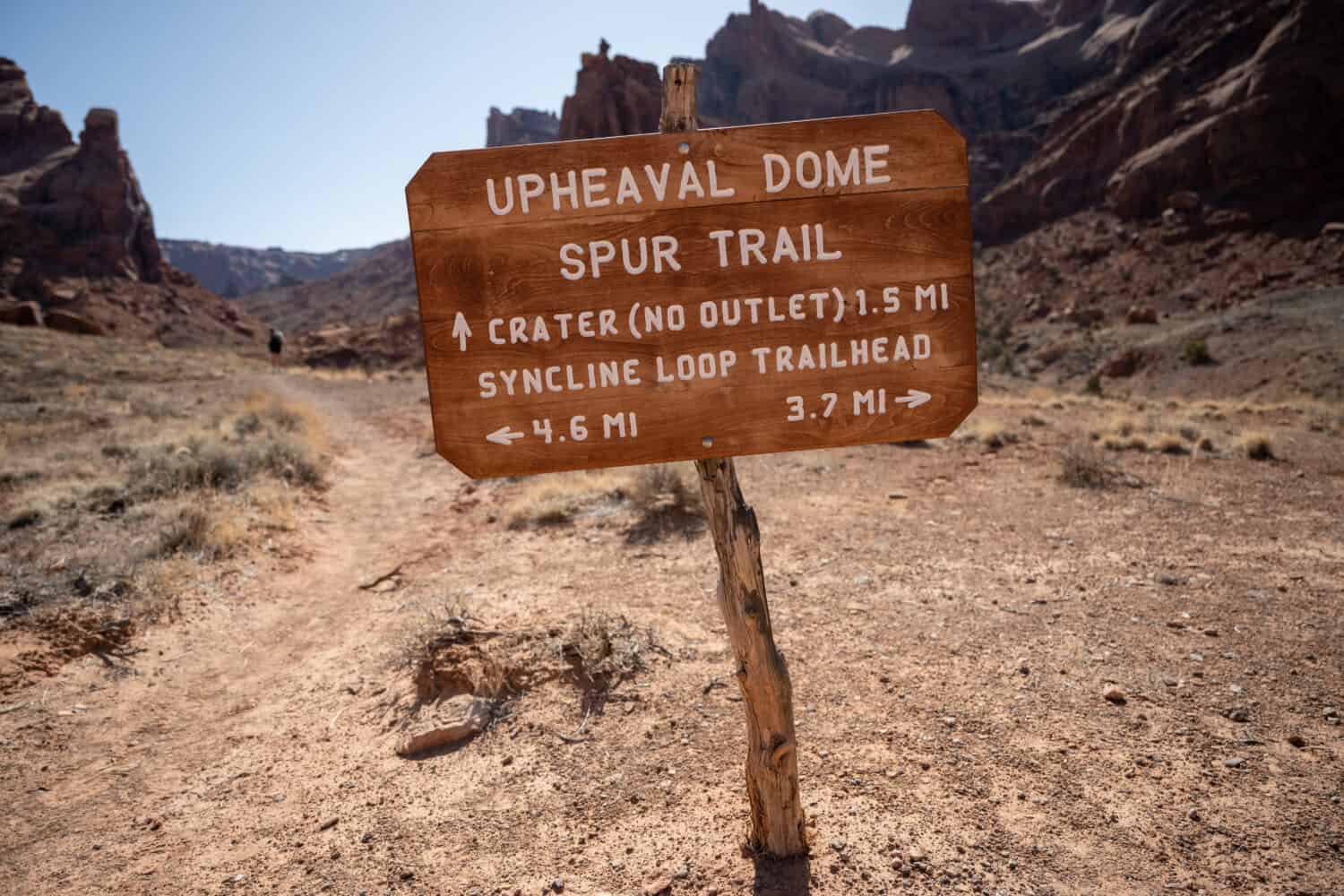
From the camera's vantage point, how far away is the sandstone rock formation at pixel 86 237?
4428 centimetres

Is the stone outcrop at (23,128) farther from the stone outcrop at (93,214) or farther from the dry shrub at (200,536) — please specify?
the dry shrub at (200,536)

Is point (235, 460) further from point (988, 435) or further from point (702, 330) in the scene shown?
point (988, 435)

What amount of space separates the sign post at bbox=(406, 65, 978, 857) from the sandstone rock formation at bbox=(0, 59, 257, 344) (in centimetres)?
4878

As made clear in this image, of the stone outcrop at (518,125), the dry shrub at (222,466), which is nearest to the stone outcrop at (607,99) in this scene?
the dry shrub at (222,466)

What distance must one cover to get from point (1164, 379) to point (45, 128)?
79691 millimetres

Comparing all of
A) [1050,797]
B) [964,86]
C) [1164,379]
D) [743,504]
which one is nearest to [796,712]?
[1050,797]

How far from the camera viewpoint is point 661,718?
3877mm

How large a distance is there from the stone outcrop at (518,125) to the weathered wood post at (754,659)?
5485 inches

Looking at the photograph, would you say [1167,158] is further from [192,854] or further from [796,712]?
[192,854]

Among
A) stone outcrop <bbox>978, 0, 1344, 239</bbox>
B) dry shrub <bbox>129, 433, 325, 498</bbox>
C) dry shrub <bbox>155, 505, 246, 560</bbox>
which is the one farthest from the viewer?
stone outcrop <bbox>978, 0, 1344, 239</bbox>

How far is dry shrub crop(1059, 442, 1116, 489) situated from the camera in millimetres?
8047

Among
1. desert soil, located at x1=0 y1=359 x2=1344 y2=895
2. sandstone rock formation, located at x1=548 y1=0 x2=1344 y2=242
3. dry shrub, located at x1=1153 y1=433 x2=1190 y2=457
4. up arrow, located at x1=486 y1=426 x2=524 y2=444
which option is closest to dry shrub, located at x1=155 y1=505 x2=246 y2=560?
desert soil, located at x1=0 y1=359 x2=1344 y2=895

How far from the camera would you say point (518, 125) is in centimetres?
13088

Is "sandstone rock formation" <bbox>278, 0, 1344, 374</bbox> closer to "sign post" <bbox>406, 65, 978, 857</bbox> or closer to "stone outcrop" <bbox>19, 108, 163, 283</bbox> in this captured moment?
"stone outcrop" <bbox>19, 108, 163, 283</bbox>
